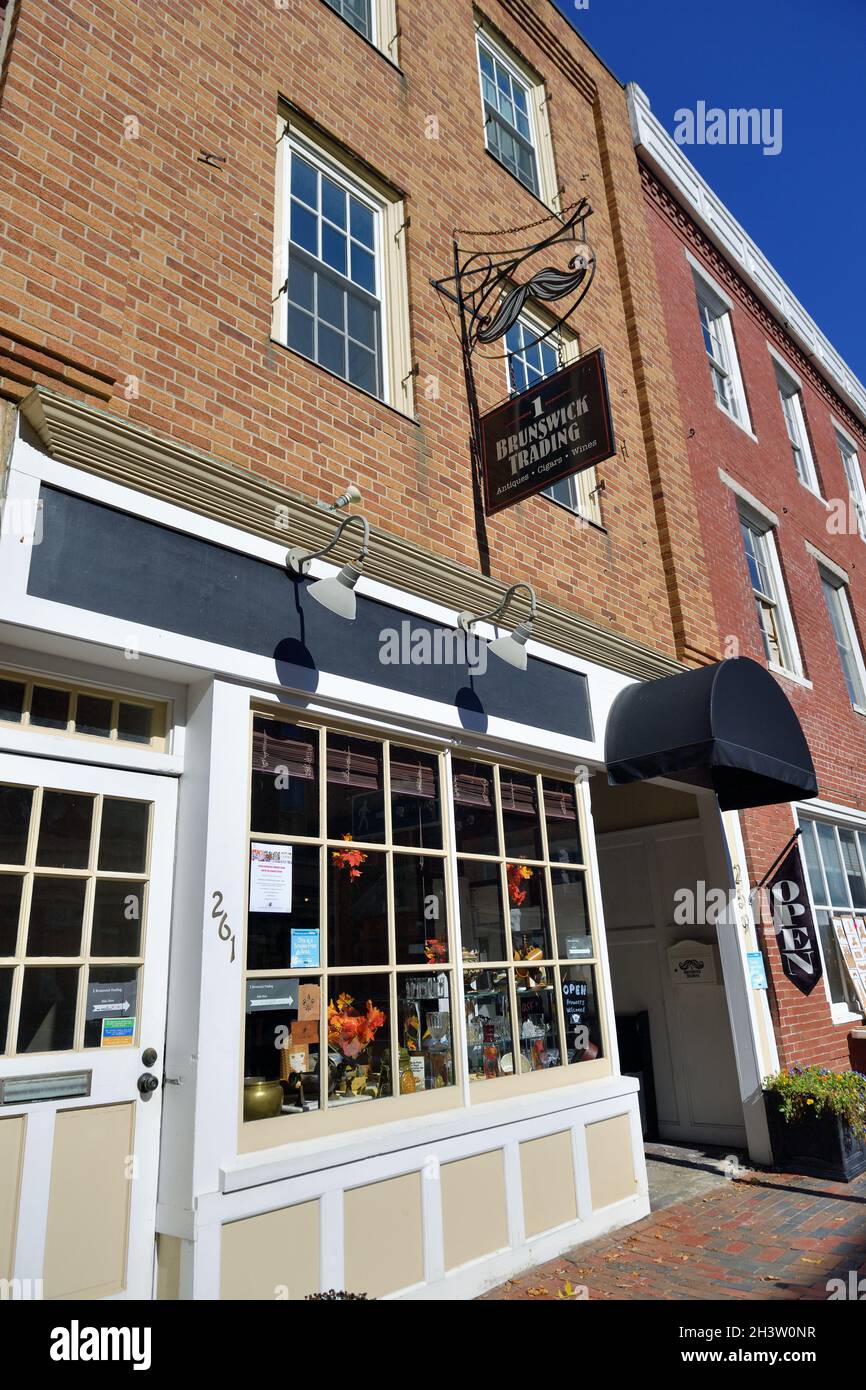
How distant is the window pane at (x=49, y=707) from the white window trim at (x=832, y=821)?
720 centimetres

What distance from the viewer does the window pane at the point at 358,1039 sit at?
4.44m

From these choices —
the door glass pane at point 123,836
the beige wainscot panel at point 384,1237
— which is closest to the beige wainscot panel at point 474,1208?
the beige wainscot panel at point 384,1237

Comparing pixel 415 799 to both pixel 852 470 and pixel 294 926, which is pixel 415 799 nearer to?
pixel 294 926

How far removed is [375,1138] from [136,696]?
2.45m

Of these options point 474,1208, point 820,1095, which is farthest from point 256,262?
point 820,1095

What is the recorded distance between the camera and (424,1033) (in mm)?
4938

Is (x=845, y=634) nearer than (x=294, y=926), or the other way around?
(x=294, y=926)

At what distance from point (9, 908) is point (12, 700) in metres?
0.88

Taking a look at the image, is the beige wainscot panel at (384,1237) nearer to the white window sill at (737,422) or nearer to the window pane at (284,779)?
the window pane at (284,779)

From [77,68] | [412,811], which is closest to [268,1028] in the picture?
[412,811]

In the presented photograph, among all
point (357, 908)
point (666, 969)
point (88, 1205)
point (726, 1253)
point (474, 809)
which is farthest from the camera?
point (666, 969)

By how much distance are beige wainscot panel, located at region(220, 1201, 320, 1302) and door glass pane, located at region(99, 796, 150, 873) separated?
5.18 feet

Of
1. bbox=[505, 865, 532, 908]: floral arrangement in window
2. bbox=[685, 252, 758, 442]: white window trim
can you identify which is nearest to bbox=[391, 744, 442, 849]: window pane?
bbox=[505, 865, 532, 908]: floral arrangement in window
